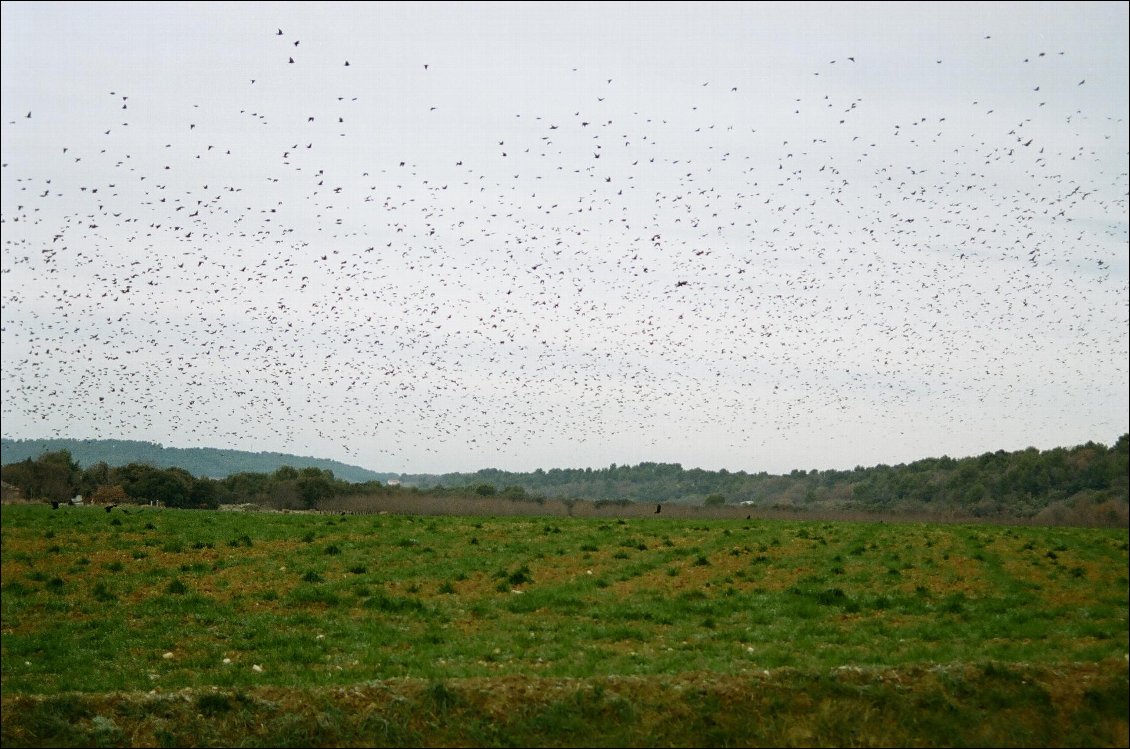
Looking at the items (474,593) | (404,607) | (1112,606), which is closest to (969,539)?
(1112,606)

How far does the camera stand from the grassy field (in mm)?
13211

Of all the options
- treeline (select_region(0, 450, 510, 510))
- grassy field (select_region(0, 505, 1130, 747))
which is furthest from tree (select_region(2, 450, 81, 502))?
grassy field (select_region(0, 505, 1130, 747))

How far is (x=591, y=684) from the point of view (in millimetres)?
13953

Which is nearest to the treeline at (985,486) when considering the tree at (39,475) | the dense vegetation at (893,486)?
the dense vegetation at (893,486)

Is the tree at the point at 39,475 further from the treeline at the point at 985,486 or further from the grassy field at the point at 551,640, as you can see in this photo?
the treeline at the point at 985,486

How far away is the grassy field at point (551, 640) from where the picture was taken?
13.2 m

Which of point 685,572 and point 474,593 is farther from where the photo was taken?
point 685,572

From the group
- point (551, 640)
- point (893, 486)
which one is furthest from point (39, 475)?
point (893, 486)

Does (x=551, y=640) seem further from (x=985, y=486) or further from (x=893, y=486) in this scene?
(x=893, y=486)

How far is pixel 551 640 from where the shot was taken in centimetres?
1745

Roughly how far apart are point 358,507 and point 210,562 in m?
31.1

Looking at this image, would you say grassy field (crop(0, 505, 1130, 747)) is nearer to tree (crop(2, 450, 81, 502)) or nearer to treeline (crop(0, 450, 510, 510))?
tree (crop(2, 450, 81, 502))

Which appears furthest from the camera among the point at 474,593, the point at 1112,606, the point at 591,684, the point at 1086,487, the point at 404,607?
the point at 474,593

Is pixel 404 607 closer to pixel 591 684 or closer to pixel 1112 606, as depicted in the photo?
pixel 591 684
